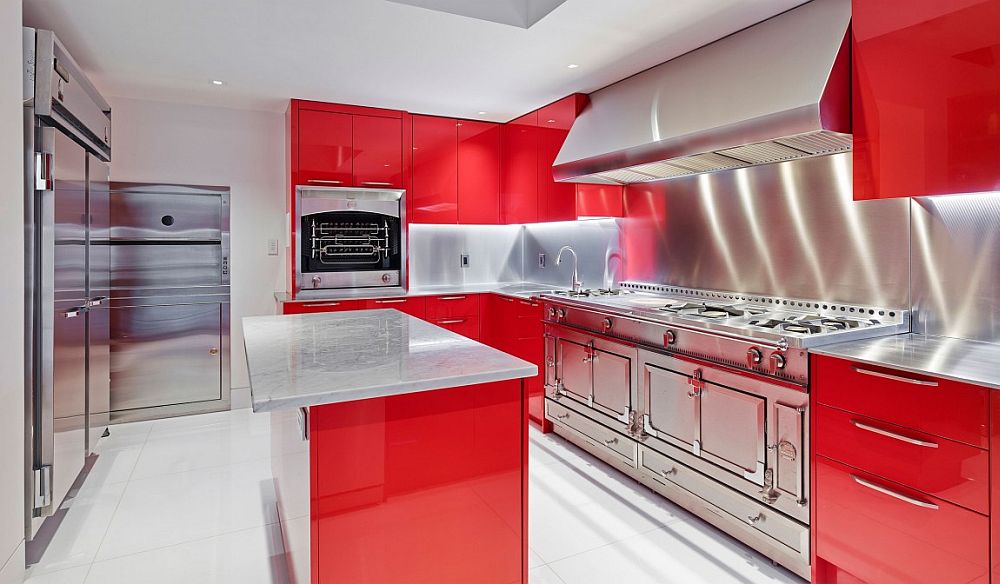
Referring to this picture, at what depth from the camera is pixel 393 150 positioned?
14.4ft

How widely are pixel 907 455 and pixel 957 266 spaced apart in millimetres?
909

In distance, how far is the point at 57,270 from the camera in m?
2.37

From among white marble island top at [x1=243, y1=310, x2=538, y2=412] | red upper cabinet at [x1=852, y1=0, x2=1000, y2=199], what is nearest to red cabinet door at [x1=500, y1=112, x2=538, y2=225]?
white marble island top at [x1=243, y1=310, x2=538, y2=412]

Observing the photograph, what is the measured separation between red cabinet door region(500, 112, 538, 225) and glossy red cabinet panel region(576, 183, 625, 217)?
62 centimetres

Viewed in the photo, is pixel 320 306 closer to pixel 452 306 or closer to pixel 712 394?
pixel 452 306

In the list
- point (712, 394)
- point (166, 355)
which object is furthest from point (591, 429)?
point (166, 355)

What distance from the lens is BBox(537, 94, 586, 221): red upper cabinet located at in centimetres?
381

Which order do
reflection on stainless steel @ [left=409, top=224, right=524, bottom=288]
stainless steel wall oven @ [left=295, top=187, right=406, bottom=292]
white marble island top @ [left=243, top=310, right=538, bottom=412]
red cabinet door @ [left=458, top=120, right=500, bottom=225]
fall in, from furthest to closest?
1. reflection on stainless steel @ [left=409, top=224, right=524, bottom=288]
2. red cabinet door @ [left=458, top=120, right=500, bottom=225]
3. stainless steel wall oven @ [left=295, top=187, right=406, bottom=292]
4. white marble island top @ [left=243, top=310, right=538, bottom=412]

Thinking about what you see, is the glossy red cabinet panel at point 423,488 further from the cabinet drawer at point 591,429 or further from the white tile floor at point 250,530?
the cabinet drawer at point 591,429

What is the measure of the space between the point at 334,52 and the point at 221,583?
264 centimetres

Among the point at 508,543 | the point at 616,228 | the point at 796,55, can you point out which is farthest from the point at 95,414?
the point at 796,55

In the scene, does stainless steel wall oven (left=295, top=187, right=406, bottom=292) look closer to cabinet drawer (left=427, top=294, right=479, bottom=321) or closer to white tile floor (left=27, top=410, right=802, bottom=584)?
cabinet drawer (left=427, top=294, right=479, bottom=321)

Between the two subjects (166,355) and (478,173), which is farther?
(478,173)

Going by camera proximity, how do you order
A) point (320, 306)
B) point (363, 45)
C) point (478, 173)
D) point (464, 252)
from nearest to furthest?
point (363, 45) < point (320, 306) < point (478, 173) < point (464, 252)
